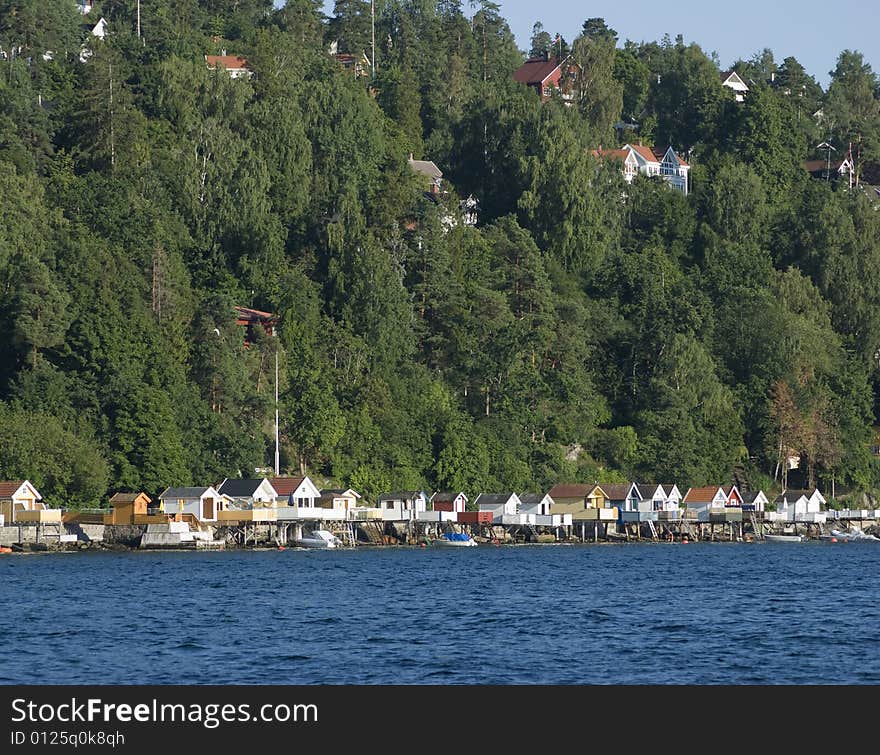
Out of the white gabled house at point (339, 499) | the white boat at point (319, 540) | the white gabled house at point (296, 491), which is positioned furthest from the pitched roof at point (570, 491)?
the white gabled house at point (296, 491)

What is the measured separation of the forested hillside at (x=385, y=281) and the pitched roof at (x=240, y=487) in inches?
75.6

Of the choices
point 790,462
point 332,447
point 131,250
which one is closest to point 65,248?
point 131,250

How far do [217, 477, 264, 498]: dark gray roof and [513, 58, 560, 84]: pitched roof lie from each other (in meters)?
78.9

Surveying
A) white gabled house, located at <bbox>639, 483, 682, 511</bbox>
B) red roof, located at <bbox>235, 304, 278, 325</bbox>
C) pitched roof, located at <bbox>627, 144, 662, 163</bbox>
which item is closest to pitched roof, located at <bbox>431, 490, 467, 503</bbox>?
white gabled house, located at <bbox>639, 483, 682, 511</bbox>

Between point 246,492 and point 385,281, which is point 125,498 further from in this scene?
point 385,281

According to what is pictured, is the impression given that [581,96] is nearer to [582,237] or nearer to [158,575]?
[582,237]

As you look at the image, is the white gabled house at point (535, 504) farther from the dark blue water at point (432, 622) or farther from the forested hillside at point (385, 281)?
the dark blue water at point (432, 622)

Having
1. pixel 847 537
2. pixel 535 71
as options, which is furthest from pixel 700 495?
pixel 535 71

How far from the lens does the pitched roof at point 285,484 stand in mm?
97812

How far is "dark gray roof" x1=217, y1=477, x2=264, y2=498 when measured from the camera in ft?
315

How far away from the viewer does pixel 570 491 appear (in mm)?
110625

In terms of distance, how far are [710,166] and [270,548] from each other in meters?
72.7

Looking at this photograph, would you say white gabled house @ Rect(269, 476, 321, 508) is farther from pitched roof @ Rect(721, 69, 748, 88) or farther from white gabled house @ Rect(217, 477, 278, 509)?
pitched roof @ Rect(721, 69, 748, 88)
